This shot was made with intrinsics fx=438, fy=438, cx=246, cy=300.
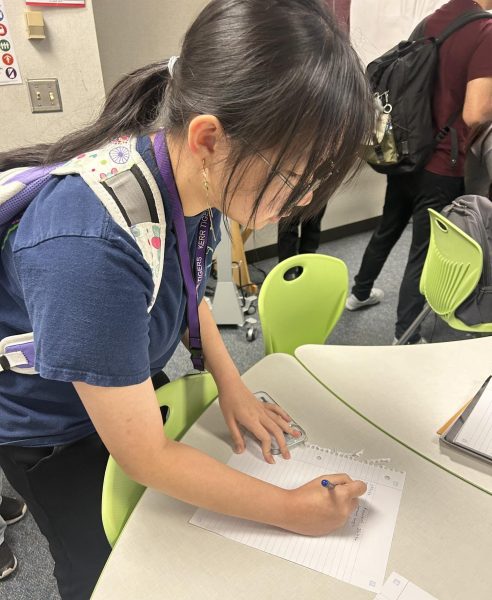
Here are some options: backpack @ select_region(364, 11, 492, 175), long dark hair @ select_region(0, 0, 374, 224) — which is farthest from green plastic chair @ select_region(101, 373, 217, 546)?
backpack @ select_region(364, 11, 492, 175)

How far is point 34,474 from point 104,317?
44 centimetres

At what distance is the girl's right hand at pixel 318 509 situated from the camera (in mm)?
631

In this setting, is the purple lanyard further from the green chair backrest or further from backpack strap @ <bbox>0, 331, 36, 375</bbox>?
the green chair backrest

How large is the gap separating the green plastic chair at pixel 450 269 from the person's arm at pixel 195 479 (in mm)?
1086

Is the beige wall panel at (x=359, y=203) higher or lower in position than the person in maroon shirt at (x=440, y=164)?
lower

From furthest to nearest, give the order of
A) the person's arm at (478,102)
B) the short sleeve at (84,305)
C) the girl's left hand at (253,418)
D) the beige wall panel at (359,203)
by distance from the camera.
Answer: the beige wall panel at (359,203)
the person's arm at (478,102)
the girl's left hand at (253,418)
the short sleeve at (84,305)

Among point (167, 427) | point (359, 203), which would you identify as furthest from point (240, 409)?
point (359, 203)

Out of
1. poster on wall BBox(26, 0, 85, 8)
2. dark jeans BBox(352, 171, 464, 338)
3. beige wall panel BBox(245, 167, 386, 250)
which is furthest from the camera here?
beige wall panel BBox(245, 167, 386, 250)

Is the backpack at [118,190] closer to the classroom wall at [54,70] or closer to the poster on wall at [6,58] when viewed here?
the classroom wall at [54,70]

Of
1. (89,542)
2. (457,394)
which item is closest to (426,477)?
(457,394)

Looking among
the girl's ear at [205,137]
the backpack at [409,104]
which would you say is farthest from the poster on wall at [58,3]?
the girl's ear at [205,137]

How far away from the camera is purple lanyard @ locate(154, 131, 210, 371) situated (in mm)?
570

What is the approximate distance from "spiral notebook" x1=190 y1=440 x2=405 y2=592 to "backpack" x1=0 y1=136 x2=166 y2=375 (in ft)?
1.24

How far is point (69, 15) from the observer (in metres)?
1.55
